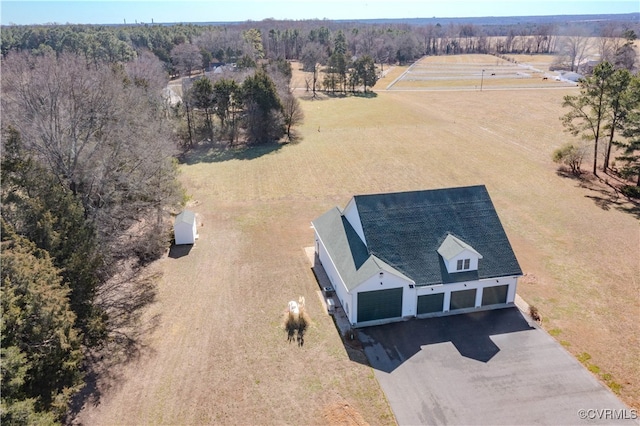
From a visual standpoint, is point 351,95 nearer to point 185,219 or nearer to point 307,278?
point 185,219

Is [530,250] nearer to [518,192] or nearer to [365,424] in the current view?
[518,192]

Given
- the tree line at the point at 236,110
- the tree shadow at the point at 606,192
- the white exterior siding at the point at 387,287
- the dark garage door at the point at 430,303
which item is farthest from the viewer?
the tree line at the point at 236,110

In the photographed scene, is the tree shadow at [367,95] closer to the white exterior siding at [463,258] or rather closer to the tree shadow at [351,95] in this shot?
the tree shadow at [351,95]

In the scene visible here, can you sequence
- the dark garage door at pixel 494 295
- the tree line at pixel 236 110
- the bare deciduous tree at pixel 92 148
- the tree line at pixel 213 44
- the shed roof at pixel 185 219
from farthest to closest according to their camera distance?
the tree line at pixel 213 44 → the tree line at pixel 236 110 → the shed roof at pixel 185 219 → the bare deciduous tree at pixel 92 148 → the dark garage door at pixel 494 295

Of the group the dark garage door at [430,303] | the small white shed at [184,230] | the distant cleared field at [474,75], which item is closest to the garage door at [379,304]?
the dark garage door at [430,303]

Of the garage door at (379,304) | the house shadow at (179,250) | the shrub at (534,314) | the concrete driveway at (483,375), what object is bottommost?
the concrete driveway at (483,375)

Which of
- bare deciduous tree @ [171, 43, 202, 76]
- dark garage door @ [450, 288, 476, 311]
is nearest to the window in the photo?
dark garage door @ [450, 288, 476, 311]

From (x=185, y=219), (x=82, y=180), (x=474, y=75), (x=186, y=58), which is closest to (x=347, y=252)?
(x=185, y=219)
